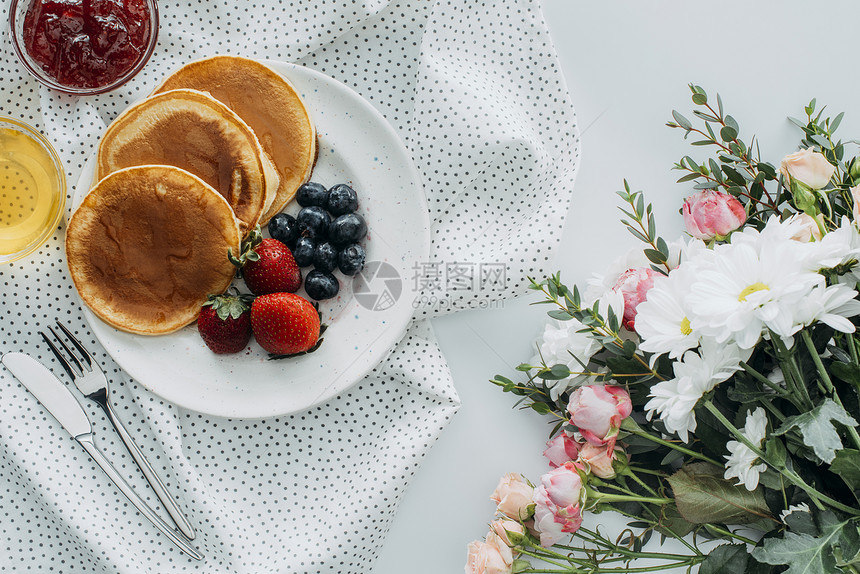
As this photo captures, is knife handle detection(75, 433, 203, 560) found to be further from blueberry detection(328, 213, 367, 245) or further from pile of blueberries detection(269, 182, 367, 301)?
blueberry detection(328, 213, 367, 245)

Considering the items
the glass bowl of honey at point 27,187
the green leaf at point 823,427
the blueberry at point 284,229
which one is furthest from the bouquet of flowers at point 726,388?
the glass bowl of honey at point 27,187

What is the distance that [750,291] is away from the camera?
2.28 feet

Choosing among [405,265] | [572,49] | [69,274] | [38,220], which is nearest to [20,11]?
[38,220]

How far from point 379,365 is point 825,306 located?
0.81 metres

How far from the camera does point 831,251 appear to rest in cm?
68

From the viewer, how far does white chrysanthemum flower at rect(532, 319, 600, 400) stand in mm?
966

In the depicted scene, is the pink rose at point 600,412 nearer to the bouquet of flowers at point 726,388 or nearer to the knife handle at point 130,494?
the bouquet of flowers at point 726,388

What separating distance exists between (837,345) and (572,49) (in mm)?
814

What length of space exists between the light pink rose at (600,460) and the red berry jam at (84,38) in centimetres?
111

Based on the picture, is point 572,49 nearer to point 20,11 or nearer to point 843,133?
point 843,133

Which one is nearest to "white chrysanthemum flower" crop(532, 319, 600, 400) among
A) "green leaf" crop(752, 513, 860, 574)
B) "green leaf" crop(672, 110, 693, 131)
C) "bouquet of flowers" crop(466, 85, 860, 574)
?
"bouquet of flowers" crop(466, 85, 860, 574)

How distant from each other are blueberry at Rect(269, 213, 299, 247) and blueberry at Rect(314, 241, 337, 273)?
6cm

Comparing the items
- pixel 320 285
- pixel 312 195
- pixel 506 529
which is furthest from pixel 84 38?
pixel 506 529

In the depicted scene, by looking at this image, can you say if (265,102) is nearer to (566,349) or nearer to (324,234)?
(324,234)
